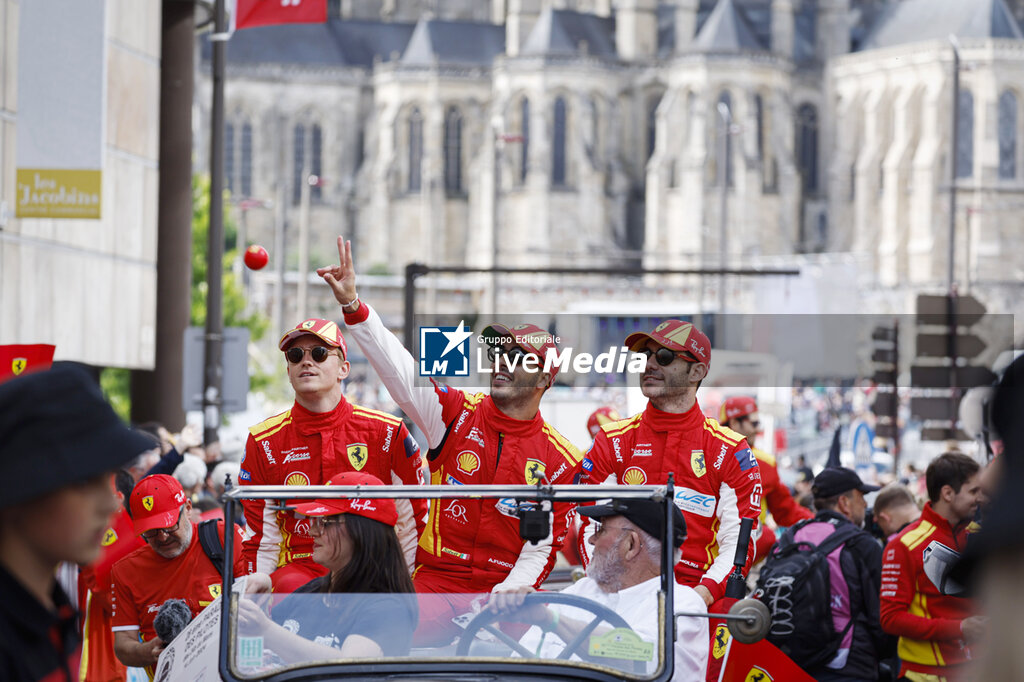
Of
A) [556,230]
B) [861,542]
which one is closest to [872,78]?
[556,230]

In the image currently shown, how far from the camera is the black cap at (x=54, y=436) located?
2.74 metres

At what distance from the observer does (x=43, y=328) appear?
60.5 ft

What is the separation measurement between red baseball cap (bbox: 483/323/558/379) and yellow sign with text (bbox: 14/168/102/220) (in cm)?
869

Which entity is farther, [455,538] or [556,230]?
[556,230]

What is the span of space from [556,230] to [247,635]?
303 feet

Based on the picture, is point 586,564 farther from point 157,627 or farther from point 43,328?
point 43,328

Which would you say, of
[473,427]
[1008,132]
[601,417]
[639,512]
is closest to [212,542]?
[473,427]

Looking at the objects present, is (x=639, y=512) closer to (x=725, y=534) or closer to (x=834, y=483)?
(x=725, y=534)

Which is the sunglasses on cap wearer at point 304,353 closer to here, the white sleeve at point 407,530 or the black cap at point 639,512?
the white sleeve at point 407,530

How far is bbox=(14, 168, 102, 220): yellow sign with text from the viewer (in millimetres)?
14477

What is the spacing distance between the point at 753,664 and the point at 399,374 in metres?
1.66

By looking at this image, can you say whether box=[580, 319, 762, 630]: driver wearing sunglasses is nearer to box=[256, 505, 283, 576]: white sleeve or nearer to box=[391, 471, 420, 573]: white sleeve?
box=[391, 471, 420, 573]: white sleeve

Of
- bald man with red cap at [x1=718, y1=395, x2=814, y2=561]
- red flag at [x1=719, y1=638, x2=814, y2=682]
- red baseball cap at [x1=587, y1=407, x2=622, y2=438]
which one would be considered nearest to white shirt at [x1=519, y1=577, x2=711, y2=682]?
red flag at [x1=719, y1=638, x2=814, y2=682]

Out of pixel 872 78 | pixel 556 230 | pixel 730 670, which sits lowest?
pixel 730 670
